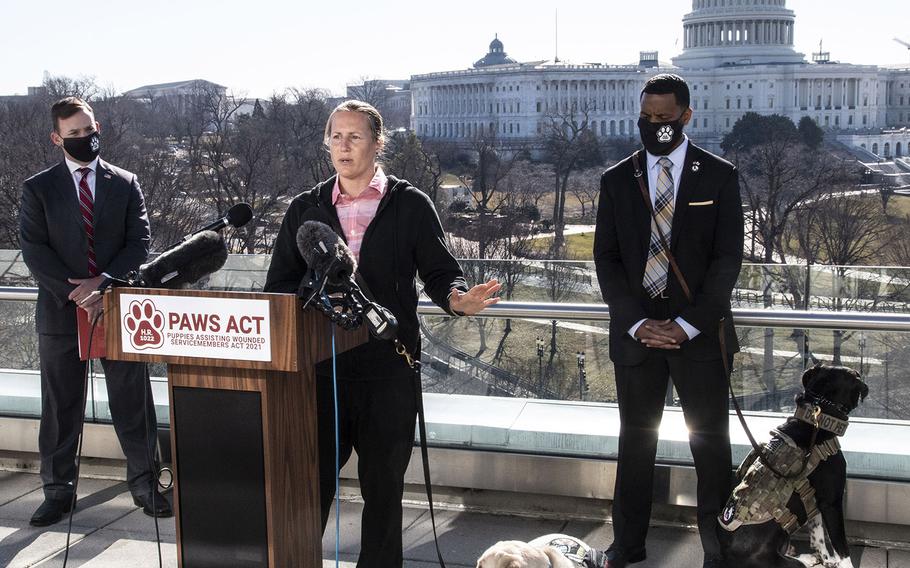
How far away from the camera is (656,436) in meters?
4.71

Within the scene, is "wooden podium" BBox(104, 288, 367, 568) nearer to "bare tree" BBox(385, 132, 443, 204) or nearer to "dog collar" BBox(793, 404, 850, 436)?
"dog collar" BBox(793, 404, 850, 436)

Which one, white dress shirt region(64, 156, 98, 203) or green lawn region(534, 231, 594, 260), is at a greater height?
white dress shirt region(64, 156, 98, 203)

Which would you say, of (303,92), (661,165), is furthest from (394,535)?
(303,92)

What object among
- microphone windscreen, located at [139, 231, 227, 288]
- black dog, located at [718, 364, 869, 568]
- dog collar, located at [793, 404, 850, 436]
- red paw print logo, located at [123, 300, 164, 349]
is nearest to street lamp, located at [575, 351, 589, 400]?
black dog, located at [718, 364, 869, 568]

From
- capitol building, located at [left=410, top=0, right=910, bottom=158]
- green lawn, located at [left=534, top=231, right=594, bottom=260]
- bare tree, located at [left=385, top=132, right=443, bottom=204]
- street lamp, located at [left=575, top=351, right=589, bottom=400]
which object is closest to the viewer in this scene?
street lamp, located at [left=575, top=351, right=589, bottom=400]

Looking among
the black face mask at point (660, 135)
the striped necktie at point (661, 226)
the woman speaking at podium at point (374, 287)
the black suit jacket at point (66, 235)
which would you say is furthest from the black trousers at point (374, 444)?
the black suit jacket at point (66, 235)

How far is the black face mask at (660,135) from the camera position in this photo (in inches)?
175

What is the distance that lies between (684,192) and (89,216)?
277cm

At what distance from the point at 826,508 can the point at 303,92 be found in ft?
284

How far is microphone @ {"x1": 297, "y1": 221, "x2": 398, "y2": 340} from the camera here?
3.29 meters

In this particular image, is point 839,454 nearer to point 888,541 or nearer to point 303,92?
point 888,541

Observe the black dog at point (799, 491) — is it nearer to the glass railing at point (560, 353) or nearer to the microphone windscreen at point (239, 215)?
the glass railing at point (560, 353)

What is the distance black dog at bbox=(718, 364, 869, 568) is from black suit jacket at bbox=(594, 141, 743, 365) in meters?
0.51

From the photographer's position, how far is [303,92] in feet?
289
